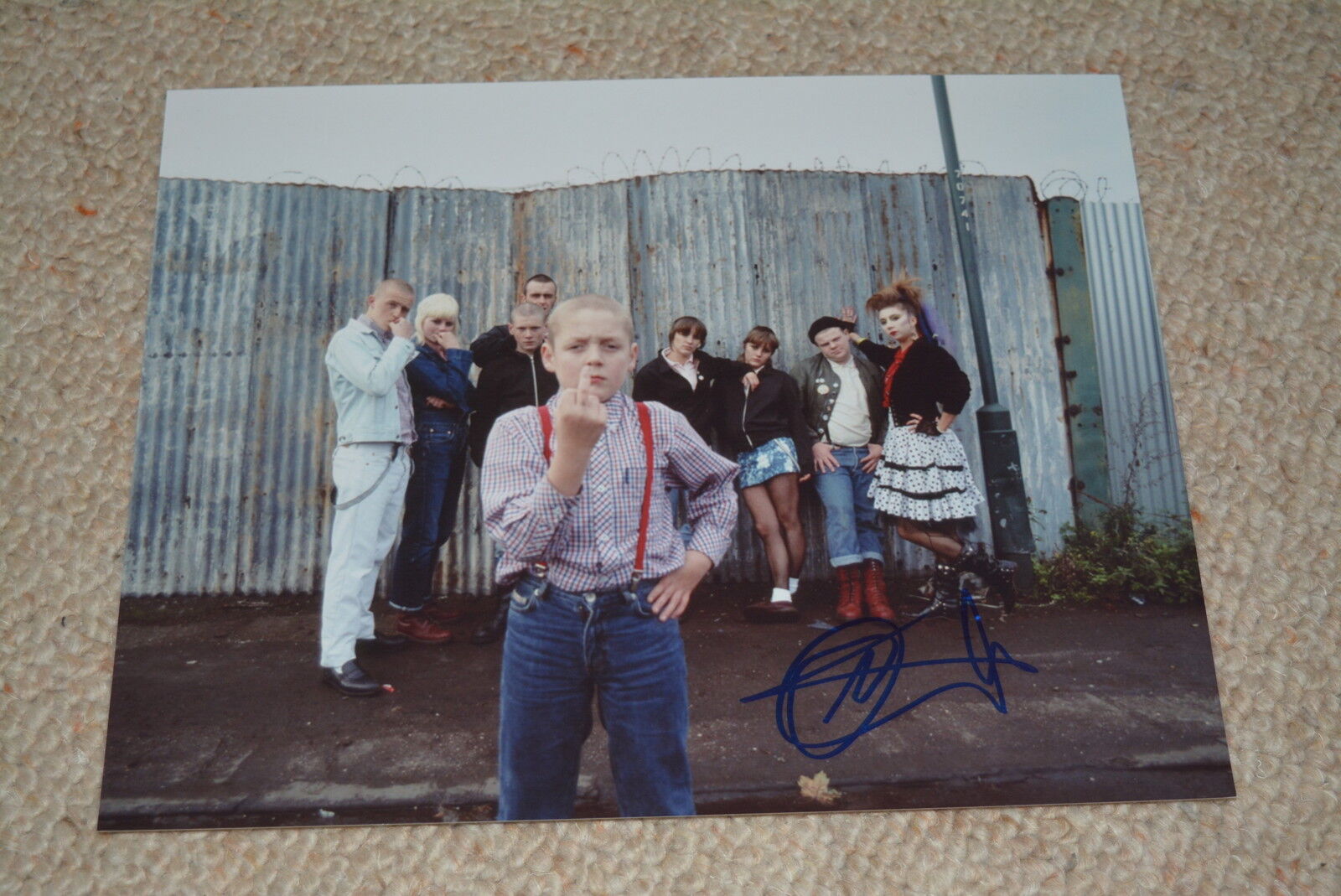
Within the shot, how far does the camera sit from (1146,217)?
1854 mm

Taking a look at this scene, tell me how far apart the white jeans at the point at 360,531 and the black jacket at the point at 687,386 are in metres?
0.61

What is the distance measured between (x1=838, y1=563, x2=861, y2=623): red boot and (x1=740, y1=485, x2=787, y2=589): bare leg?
13 centimetres

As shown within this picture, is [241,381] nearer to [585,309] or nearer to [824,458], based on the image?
[585,309]

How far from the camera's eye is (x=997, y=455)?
1.75 metres

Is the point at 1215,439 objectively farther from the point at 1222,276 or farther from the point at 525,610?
the point at 525,610

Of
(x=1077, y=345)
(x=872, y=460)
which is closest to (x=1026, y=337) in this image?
(x=1077, y=345)

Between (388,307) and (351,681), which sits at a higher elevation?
(388,307)

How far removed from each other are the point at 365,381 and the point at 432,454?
238 mm

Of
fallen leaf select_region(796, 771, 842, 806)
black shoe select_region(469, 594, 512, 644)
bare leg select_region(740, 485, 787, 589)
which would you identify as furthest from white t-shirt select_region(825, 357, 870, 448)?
black shoe select_region(469, 594, 512, 644)

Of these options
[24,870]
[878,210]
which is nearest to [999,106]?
[878,210]

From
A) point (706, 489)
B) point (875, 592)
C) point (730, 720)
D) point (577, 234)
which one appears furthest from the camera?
point (577, 234)

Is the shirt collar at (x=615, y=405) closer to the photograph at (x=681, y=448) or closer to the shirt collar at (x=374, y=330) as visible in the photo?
the photograph at (x=681, y=448)

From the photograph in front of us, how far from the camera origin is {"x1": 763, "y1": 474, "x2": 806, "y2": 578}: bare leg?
1.73m

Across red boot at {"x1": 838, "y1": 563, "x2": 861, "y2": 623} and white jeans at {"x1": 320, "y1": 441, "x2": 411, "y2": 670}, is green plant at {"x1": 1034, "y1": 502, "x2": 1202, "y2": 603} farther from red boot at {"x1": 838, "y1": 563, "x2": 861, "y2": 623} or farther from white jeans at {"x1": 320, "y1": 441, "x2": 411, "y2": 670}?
white jeans at {"x1": 320, "y1": 441, "x2": 411, "y2": 670}
